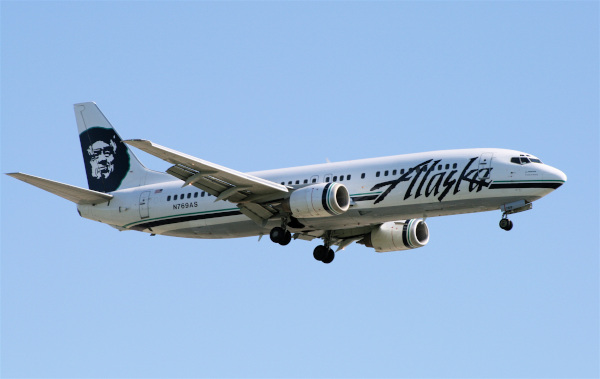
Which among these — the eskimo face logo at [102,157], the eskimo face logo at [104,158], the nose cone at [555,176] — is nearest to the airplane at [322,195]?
the nose cone at [555,176]

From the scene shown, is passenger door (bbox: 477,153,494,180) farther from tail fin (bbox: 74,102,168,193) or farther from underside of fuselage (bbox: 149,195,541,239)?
tail fin (bbox: 74,102,168,193)

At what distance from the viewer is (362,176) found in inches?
1780

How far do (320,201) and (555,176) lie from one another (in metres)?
10.0

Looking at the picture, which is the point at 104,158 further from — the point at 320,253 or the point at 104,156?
the point at 320,253

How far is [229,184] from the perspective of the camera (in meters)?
45.1

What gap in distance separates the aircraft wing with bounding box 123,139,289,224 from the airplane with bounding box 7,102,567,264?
5 centimetres

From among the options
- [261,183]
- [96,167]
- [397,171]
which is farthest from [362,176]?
[96,167]

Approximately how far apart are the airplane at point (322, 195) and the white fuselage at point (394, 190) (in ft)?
0.14

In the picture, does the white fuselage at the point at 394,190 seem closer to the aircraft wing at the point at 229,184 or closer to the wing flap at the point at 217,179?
the aircraft wing at the point at 229,184

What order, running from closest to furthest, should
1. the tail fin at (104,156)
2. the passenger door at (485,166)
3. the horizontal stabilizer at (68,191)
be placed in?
the passenger door at (485,166)
the horizontal stabilizer at (68,191)
the tail fin at (104,156)

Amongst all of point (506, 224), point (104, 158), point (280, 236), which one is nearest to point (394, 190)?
point (506, 224)

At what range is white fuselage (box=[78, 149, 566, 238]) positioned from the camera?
4300 centimetres

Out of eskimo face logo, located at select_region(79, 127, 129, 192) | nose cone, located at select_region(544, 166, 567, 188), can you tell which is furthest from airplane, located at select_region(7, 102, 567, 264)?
eskimo face logo, located at select_region(79, 127, 129, 192)

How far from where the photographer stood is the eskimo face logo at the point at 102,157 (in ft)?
176
